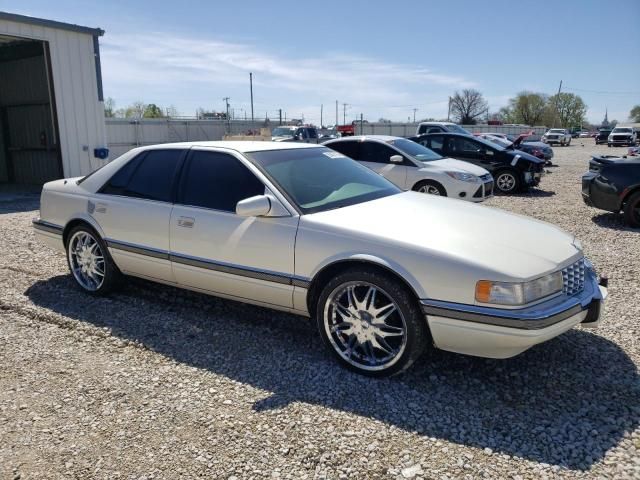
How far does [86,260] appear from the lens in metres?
4.95

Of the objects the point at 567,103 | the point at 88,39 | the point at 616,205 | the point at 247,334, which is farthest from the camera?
the point at 567,103

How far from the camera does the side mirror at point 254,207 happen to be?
349 centimetres

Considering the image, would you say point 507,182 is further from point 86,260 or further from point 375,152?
point 86,260

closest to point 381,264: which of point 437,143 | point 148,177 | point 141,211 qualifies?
point 141,211

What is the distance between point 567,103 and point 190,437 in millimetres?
114986

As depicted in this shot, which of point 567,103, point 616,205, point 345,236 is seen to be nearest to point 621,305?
point 345,236

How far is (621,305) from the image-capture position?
184 inches

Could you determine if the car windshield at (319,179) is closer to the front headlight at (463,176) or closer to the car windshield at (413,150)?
the front headlight at (463,176)

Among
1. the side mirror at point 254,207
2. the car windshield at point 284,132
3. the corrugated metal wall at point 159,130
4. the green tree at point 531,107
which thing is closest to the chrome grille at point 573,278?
the side mirror at point 254,207

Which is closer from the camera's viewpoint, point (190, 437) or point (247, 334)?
point (190, 437)

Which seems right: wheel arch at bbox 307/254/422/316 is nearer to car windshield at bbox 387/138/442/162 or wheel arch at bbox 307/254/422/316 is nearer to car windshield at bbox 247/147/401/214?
car windshield at bbox 247/147/401/214

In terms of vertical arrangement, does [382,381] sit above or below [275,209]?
below

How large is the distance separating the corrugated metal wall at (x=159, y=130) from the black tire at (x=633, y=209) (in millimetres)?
21630

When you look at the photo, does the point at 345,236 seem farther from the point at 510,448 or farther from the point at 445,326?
the point at 510,448
